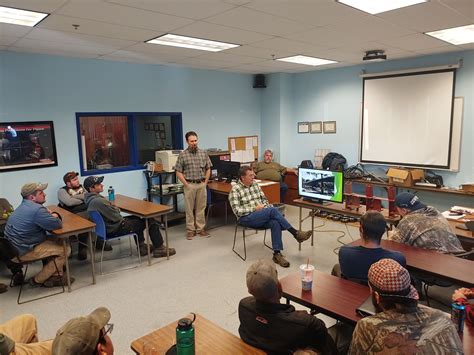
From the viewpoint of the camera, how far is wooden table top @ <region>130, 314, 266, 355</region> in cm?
169

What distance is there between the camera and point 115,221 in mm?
4195

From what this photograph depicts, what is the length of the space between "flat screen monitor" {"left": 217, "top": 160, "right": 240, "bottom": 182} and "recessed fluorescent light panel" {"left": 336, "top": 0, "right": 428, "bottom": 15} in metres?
3.46

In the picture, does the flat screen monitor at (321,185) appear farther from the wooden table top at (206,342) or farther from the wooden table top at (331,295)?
the wooden table top at (206,342)

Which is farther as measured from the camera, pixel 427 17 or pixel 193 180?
pixel 193 180

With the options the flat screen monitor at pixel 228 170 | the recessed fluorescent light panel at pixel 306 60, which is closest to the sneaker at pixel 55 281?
the flat screen monitor at pixel 228 170

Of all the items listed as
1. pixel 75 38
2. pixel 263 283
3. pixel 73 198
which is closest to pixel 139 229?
pixel 73 198

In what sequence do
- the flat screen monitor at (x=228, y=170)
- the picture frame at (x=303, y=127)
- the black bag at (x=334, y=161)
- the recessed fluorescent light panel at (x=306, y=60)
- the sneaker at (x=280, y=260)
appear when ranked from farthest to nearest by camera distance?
Result: 1. the picture frame at (x=303, y=127)
2. the black bag at (x=334, y=161)
3. the flat screen monitor at (x=228, y=170)
4. the recessed fluorescent light panel at (x=306, y=60)
5. the sneaker at (x=280, y=260)

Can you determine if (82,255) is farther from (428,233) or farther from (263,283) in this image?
(428,233)

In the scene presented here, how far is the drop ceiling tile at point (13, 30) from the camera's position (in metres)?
3.44

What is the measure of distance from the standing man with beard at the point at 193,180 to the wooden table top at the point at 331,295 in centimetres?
319

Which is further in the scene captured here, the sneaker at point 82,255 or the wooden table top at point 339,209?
the sneaker at point 82,255

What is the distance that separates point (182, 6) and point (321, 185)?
8.75 feet

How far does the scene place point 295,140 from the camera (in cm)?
772

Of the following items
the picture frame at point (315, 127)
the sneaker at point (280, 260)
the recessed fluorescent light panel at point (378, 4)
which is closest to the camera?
the recessed fluorescent light panel at point (378, 4)
